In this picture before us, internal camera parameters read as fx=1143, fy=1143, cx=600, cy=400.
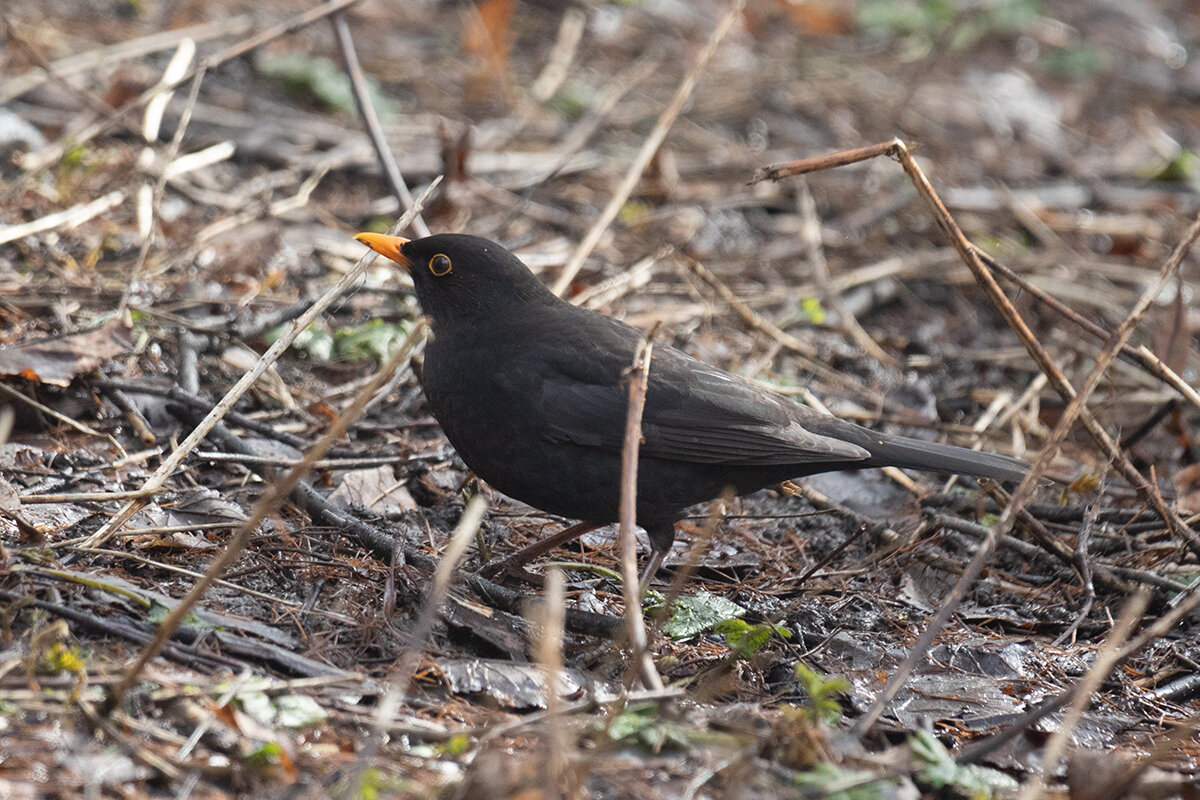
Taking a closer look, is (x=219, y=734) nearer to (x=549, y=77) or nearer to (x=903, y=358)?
(x=903, y=358)

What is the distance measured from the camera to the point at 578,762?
8.50ft

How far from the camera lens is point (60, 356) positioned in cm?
439

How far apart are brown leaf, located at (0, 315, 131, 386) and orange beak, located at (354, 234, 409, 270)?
110 cm

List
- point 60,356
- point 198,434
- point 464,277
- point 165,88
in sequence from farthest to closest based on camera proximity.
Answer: point 165,88 → point 464,277 → point 60,356 → point 198,434

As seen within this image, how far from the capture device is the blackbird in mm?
3992

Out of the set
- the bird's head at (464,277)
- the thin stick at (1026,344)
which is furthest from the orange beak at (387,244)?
the thin stick at (1026,344)

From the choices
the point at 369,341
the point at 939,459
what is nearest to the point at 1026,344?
the point at 939,459

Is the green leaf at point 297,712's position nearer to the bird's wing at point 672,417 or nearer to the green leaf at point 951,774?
the bird's wing at point 672,417

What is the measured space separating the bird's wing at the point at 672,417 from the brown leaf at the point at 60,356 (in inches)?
70.2

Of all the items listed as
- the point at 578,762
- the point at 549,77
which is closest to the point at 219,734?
the point at 578,762

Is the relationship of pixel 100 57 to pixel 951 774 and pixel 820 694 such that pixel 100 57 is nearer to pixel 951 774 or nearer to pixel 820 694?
pixel 820 694

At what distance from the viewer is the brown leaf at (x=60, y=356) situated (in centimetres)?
426

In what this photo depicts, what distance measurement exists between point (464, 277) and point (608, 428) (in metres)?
0.94

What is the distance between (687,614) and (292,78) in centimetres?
551
